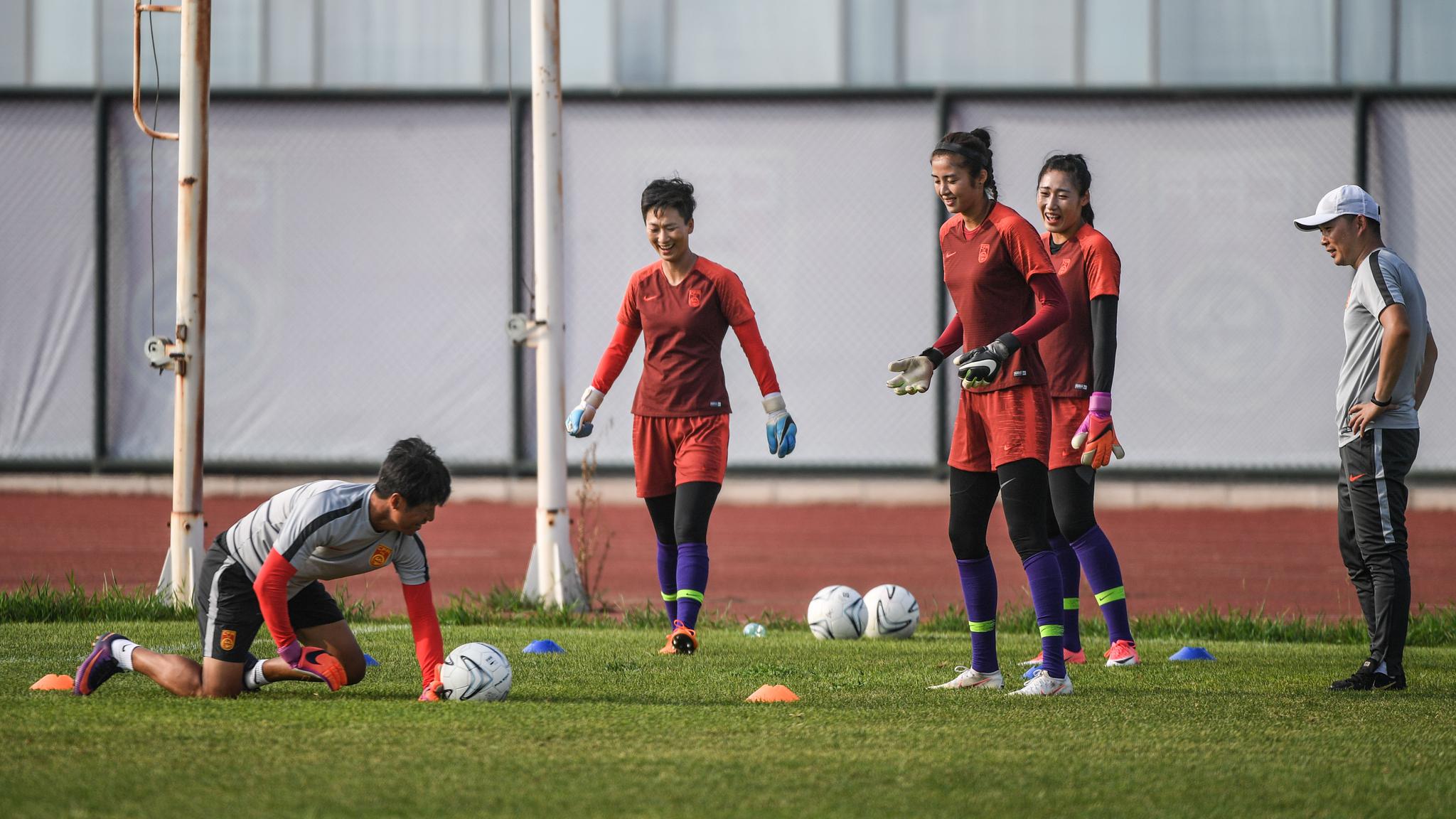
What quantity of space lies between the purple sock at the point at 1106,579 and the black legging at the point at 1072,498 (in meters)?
0.06

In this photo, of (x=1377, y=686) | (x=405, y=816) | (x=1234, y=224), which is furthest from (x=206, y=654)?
(x=1234, y=224)

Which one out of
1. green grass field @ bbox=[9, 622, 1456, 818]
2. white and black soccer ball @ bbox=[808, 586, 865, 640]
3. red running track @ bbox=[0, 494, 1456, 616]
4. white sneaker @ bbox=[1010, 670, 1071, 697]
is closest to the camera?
green grass field @ bbox=[9, 622, 1456, 818]

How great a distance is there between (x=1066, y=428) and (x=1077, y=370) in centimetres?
27

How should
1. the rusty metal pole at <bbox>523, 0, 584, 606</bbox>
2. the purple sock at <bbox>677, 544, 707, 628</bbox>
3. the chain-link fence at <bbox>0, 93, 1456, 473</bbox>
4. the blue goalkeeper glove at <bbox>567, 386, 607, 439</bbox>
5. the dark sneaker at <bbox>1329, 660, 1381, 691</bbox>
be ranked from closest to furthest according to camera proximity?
1. the dark sneaker at <bbox>1329, 660, 1381, 691</bbox>
2. the purple sock at <bbox>677, 544, 707, 628</bbox>
3. the blue goalkeeper glove at <bbox>567, 386, 607, 439</bbox>
4. the rusty metal pole at <bbox>523, 0, 584, 606</bbox>
5. the chain-link fence at <bbox>0, 93, 1456, 473</bbox>

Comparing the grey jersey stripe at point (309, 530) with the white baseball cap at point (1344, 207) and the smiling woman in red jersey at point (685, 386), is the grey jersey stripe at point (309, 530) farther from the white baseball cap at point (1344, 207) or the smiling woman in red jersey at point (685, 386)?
the white baseball cap at point (1344, 207)

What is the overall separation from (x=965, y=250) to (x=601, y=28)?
480 inches

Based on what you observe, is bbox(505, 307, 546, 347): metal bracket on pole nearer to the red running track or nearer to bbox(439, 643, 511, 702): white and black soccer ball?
the red running track

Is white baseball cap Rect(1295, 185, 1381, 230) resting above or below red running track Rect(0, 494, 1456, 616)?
above

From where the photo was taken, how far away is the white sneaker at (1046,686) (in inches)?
216

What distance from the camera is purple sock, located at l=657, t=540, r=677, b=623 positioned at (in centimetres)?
741

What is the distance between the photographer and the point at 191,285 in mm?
8547

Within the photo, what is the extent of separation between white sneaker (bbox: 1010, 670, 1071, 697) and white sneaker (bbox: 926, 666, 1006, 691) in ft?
0.57

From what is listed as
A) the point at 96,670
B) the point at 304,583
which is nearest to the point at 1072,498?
the point at 304,583

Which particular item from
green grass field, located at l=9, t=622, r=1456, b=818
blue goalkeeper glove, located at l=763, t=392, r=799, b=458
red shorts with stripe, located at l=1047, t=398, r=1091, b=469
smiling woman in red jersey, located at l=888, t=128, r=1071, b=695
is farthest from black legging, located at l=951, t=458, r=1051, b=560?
blue goalkeeper glove, located at l=763, t=392, r=799, b=458
